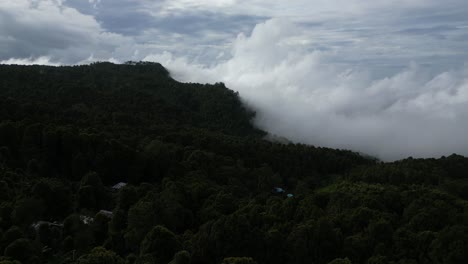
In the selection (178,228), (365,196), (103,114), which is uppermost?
(103,114)

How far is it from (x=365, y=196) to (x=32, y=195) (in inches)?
1494

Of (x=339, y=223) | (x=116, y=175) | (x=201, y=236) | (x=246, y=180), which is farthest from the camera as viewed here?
(x=246, y=180)

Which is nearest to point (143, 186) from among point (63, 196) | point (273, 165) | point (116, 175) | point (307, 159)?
point (63, 196)

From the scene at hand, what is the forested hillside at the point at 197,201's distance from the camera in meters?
37.9

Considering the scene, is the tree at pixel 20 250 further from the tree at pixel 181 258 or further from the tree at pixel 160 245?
the tree at pixel 181 258

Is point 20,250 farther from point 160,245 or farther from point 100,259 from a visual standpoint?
point 160,245

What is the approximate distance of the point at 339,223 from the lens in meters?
47.4

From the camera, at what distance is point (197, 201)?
54.9m

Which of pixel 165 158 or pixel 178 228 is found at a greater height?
pixel 165 158

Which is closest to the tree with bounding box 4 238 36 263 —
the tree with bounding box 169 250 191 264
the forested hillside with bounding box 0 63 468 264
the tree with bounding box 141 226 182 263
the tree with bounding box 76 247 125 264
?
the forested hillside with bounding box 0 63 468 264

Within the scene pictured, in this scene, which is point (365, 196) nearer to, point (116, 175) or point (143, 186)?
point (143, 186)

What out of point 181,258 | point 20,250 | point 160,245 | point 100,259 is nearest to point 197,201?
point 160,245

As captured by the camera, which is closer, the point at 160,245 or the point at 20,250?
the point at 20,250

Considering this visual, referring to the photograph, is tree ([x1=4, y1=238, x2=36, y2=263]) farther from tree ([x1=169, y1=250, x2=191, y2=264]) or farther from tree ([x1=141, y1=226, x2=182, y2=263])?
tree ([x1=169, y1=250, x2=191, y2=264])
